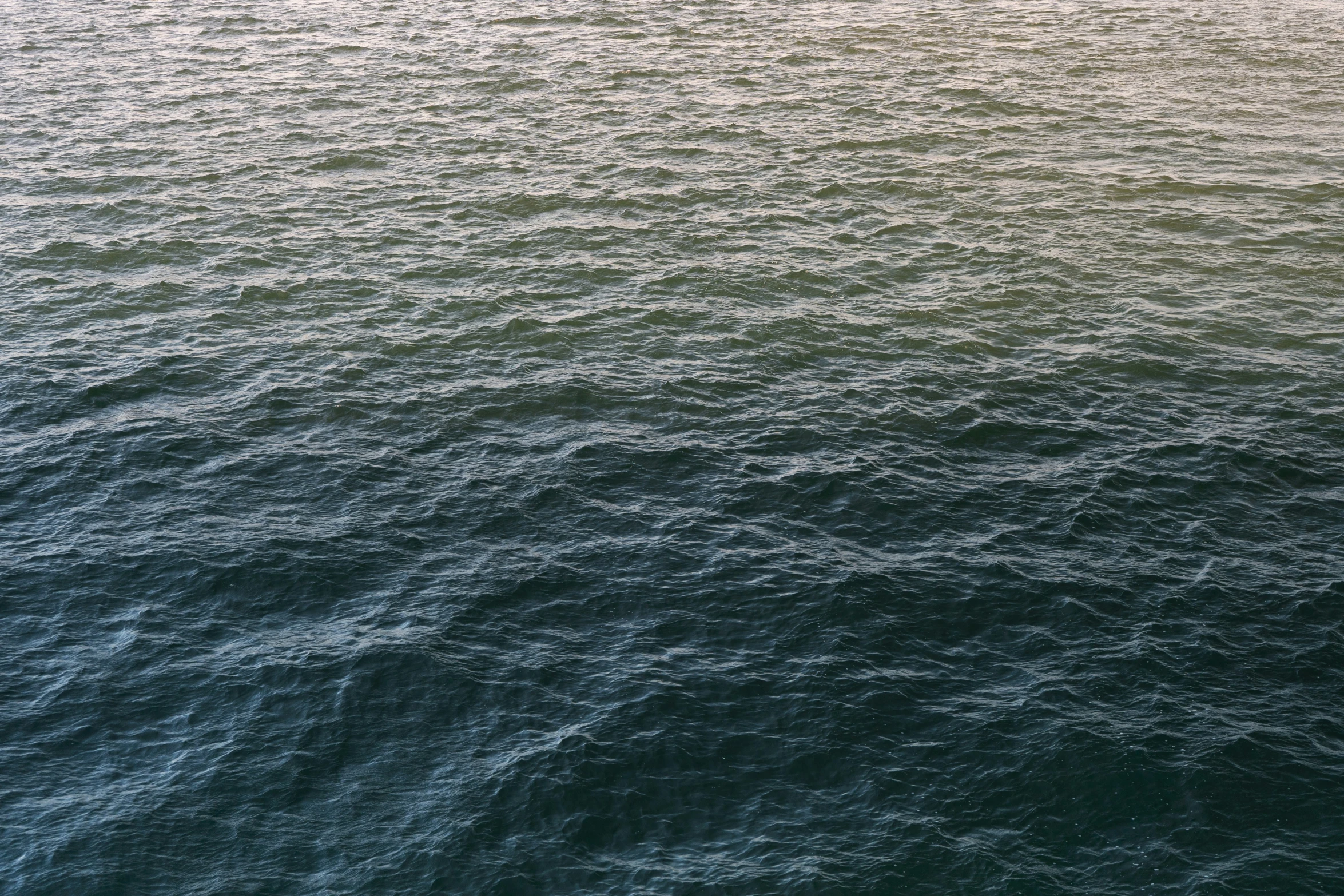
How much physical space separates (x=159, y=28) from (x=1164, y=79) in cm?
7747

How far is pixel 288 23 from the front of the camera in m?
104

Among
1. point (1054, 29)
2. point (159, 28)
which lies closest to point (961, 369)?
point (1054, 29)

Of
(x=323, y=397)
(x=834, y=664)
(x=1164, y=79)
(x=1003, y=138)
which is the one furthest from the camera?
(x=1164, y=79)

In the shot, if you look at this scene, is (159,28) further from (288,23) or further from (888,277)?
(888,277)

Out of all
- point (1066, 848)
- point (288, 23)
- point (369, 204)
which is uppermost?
point (288, 23)

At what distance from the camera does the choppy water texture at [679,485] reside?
3766cm

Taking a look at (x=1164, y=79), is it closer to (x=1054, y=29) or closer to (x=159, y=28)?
(x=1054, y=29)

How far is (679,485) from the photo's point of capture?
2026 inches

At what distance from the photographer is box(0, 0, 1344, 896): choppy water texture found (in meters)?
37.7

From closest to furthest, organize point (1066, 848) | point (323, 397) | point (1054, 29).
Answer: point (1066, 848)
point (323, 397)
point (1054, 29)

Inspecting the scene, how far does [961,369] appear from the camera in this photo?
5784 centimetres

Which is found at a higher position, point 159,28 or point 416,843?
point 159,28

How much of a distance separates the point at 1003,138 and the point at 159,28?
6806cm

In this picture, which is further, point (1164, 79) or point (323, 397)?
point (1164, 79)
